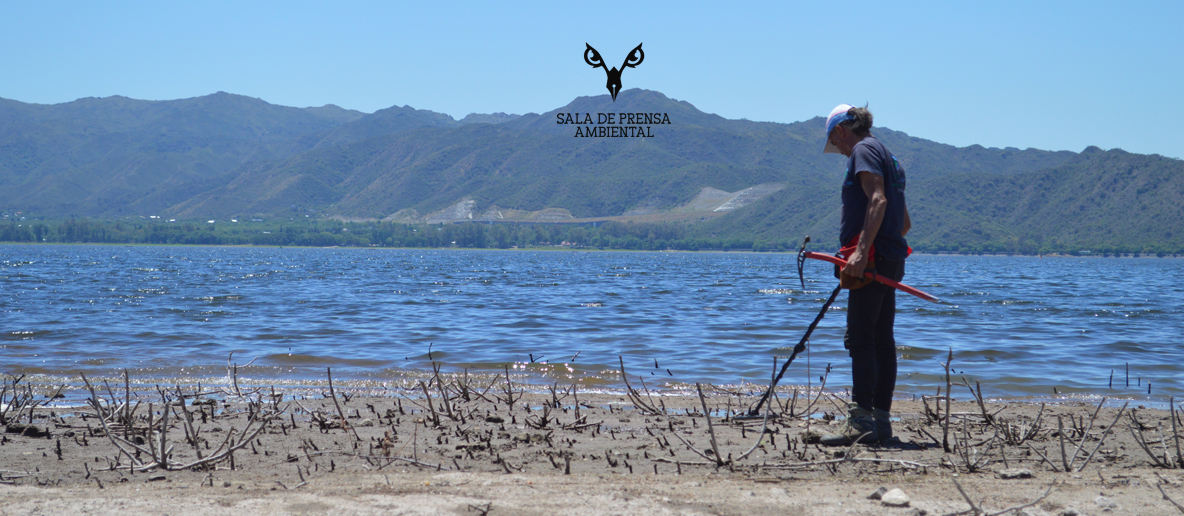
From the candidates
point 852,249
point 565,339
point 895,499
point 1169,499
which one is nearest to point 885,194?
point 852,249

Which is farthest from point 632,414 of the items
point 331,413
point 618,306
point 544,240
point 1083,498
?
point 544,240

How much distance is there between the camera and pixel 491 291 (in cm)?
2478

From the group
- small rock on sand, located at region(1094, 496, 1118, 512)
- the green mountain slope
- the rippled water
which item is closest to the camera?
small rock on sand, located at region(1094, 496, 1118, 512)

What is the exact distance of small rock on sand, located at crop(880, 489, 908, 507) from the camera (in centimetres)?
326

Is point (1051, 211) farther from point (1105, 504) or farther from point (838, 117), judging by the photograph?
point (1105, 504)

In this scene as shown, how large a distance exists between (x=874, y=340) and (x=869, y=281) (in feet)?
1.30

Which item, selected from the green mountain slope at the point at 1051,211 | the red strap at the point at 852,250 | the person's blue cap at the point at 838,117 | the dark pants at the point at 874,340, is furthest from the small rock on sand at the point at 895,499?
the green mountain slope at the point at 1051,211

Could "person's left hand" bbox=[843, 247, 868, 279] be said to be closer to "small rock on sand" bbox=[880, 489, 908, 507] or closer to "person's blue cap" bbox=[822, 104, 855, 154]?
"person's blue cap" bbox=[822, 104, 855, 154]

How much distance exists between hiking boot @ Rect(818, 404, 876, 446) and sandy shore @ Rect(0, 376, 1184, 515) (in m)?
0.08

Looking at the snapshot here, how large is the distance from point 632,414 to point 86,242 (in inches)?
6852

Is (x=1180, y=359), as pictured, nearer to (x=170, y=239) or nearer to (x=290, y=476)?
(x=290, y=476)

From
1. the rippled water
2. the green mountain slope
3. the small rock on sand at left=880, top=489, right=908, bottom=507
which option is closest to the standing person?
the small rock on sand at left=880, top=489, right=908, bottom=507

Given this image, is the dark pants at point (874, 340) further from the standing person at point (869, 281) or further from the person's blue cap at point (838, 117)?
the person's blue cap at point (838, 117)

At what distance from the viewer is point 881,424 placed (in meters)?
4.60
